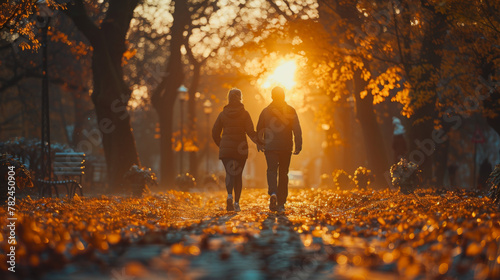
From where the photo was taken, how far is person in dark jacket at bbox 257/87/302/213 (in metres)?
12.5

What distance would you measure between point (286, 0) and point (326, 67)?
7769 millimetres

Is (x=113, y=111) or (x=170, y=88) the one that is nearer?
(x=113, y=111)

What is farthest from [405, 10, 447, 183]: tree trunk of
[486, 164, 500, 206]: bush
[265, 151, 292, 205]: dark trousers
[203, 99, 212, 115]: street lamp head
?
[203, 99, 212, 115]: street lamp head

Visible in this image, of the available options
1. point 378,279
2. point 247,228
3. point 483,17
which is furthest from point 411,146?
point 378,279

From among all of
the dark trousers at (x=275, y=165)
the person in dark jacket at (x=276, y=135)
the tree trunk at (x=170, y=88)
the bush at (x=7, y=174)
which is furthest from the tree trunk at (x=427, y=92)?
the tree trunk at (x=170, y=88)

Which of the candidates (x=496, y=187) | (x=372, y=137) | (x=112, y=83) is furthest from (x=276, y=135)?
(x=372, y=137)

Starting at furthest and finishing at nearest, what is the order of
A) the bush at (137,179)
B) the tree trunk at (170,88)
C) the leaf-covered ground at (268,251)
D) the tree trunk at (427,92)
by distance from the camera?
the tree trunk at (170,88)
the tree trunk at (427,92)
the bush at (137,179)
the leaf-covered ground at (268,251)

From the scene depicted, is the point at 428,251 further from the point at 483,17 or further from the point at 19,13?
the point at 19,13

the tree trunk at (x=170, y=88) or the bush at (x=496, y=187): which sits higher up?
the tree trunk at (x=170, y=88)

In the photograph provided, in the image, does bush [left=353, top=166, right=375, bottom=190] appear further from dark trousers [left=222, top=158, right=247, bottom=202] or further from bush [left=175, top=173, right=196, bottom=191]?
dark trousers [left=222, top=158, right=247, bottom=202]

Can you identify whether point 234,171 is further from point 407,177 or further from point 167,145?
point 167,145

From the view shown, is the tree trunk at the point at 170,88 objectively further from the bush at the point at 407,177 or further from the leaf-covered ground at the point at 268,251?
the leaf-covered ground at the point at 268,251

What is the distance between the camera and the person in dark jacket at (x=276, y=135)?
12.5 m

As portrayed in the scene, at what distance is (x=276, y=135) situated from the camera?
12.5 meters
